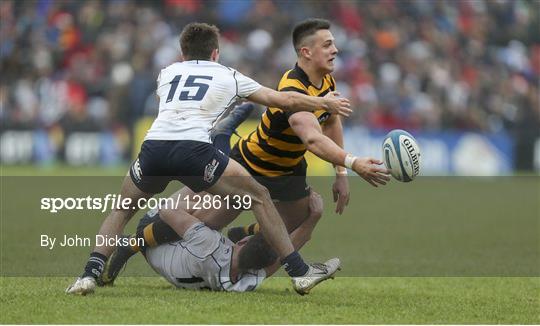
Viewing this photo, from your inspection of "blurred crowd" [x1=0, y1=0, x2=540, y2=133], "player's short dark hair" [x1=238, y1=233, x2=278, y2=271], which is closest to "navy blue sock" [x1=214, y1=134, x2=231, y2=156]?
"player's short dark hair" [x1=238, y1=233, x2=278, y2=271]

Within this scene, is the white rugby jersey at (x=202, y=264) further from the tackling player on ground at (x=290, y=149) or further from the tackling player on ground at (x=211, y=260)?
the tackling player on ground at (x=290, y=149)

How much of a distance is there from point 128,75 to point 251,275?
16.4 m

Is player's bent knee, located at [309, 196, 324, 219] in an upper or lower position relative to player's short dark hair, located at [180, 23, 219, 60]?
lower

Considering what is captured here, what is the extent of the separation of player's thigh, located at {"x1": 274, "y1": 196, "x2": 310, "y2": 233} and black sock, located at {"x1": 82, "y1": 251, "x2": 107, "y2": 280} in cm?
151

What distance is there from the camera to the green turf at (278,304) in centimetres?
700

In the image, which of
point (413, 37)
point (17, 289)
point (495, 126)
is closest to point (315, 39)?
point (17, 289)

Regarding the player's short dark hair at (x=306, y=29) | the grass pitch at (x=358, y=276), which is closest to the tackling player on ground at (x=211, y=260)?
the grass pitch at (x=358, y=276)

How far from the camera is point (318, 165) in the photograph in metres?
23.6

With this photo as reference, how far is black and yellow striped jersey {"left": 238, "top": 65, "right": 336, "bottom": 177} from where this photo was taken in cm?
848

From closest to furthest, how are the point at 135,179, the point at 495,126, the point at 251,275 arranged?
the point at 135,179, the point at 251,275, the point at 495,126

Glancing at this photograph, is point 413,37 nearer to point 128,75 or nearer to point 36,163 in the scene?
point 128,75

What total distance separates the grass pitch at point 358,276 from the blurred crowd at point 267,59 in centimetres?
642

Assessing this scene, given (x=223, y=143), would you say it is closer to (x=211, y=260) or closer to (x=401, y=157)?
(x=211, y=260)

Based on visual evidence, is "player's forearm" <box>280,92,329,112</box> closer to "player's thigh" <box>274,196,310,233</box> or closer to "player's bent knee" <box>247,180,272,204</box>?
"player's bent knee" <box>247,180,272,204</box>
